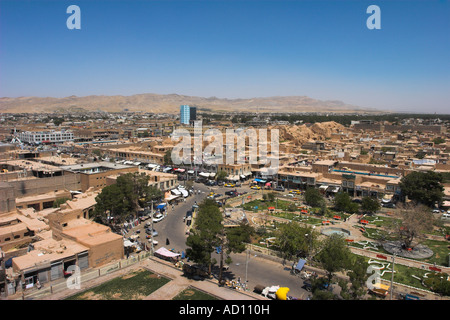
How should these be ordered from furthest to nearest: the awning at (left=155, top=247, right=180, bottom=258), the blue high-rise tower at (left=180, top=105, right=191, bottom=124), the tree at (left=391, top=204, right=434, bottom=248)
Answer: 1. the blue high-rise tower at (left=180, top=105, right=191, bottom=124)
2. the tree at (left=391, top=204, right=434, bottom=248)
3. the awning at (left=155, top=247, right=180, bottom=258)

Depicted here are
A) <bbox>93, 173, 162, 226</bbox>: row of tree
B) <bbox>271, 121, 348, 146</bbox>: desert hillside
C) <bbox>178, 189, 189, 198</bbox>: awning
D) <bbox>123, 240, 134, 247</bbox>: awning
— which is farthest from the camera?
<bbox>271, 121, 348, 146</bbox>: desert hillside

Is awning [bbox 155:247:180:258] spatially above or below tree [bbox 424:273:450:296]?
above

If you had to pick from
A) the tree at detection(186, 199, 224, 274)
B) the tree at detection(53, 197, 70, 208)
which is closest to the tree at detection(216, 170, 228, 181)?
the tree at detection(53, 197, 70, 208)

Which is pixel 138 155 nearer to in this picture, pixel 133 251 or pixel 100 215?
pixel 100 215

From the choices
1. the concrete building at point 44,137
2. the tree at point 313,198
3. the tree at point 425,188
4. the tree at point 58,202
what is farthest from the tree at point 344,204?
the concrete building at point 44,137

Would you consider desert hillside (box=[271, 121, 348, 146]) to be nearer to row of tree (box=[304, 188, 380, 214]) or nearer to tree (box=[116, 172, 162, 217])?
row of tree (box=[304, 188, 380, 214])

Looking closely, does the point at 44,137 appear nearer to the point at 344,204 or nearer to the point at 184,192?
the point at 184,192

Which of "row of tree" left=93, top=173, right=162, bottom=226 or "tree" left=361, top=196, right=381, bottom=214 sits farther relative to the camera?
"tree" left=361, top=196, right=381, bottom=214
